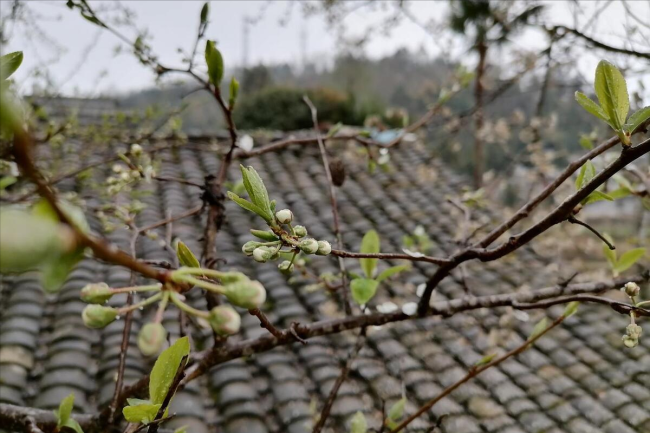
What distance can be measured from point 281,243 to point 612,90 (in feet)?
1.39

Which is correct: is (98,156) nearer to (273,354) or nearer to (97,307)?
(273,354)

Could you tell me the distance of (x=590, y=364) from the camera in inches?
92.8

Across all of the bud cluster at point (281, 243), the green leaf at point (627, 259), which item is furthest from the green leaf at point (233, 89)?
the green leaf at point (627, 259)

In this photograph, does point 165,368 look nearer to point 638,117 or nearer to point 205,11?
point 638,117

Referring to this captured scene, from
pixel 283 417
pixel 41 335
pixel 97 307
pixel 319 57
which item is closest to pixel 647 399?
pixel 283 417

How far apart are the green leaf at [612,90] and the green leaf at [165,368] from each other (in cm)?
55

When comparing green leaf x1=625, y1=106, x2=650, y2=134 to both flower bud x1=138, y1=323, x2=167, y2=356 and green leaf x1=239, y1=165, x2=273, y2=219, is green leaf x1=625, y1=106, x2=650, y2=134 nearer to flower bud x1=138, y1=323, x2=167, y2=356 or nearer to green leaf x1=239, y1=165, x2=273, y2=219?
green leaf x1=239, y1=165, x2=273, y2=219

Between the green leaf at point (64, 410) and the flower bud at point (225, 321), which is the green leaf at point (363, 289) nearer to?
the green leaf at point (64, 410)

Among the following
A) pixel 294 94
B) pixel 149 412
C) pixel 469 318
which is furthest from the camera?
pixel 294 94

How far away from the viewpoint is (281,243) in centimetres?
54

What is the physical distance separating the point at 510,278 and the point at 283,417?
1962mm

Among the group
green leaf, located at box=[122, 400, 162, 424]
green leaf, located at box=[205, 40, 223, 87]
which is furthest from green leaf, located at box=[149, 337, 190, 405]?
green leaf, located at box=[205, 40, 223, 87]

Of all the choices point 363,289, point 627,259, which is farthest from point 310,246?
point 627,259

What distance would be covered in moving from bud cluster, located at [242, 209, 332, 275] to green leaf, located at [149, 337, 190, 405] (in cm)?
13
